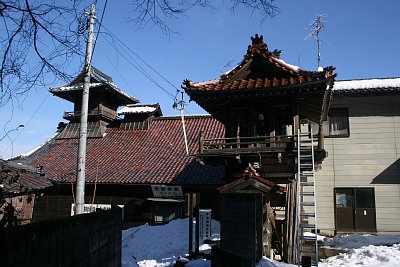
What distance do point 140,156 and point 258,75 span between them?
12055 millimetres

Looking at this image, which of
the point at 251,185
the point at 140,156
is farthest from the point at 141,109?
the point at 251,185

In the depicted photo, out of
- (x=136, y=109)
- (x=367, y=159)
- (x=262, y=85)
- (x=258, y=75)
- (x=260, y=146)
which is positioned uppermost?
(x=136, y=109)

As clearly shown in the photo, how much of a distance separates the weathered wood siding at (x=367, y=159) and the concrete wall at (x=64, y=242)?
443 inches

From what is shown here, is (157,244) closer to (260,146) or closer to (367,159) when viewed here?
(260,146)

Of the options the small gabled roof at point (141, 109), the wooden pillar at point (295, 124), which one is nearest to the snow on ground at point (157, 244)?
the wooden pillar at point (295, 124)

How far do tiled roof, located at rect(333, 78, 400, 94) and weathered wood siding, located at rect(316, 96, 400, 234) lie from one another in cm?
58

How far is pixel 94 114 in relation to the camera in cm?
2642

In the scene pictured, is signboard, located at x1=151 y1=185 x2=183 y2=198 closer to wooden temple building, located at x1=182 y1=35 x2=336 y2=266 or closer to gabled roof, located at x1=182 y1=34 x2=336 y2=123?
wooden temple building, located at x1=182 y1=35 x2=336 y2=266

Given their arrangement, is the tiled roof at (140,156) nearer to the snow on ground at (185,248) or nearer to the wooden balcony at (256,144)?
the snow on ground at (185,248)

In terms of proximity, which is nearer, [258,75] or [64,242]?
[64,242]

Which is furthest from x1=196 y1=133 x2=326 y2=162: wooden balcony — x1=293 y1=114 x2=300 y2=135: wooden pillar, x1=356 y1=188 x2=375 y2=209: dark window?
x1=356 y1=188 x2=375 y2=209: dark window

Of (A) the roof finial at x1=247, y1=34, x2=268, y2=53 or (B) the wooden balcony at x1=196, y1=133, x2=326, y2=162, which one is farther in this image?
(A) the roof finial at x1=247, y1=34, x2=268, y2=53

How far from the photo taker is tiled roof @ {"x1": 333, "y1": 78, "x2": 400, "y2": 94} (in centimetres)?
1581

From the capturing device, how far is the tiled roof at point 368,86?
1581 cm
